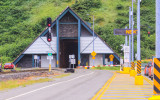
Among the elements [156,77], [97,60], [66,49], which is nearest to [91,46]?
[97,60]

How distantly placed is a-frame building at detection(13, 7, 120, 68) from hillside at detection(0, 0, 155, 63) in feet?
34.2

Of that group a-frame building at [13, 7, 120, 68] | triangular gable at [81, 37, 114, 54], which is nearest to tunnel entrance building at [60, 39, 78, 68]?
a-frame building at [13, 7, 120, 68]

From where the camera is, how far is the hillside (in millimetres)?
90250

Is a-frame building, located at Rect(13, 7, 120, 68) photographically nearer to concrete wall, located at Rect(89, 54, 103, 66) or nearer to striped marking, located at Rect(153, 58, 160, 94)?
concrete wall, located at Rect(89, 54, 103, 66)

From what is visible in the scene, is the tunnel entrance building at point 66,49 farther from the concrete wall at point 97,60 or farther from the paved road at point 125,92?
the paved road at point 125,92

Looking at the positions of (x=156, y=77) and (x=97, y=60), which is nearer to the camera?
(x=156, y=77)

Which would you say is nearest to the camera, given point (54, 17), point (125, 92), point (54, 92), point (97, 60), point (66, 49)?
point (125, 92)

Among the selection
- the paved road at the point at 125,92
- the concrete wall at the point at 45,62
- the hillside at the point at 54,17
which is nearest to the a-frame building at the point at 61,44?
the concrete wall at the point at 45,62

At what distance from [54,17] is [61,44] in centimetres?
4059

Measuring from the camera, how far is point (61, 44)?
A: 75812 millimetres

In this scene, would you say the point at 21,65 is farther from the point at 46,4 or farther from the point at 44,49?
the point at 46,4

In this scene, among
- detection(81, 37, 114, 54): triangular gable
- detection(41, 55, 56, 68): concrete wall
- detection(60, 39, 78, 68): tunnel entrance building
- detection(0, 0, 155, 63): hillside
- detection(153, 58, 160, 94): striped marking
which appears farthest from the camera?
detection(0, 0, 155, 63): hillside

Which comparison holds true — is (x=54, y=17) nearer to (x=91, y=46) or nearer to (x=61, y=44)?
(x=61, y=44)

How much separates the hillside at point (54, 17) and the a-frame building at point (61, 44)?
1043 cm
